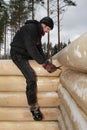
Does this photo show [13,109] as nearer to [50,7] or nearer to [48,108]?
[48,108]

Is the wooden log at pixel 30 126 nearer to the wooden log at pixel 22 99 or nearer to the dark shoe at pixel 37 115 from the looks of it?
the dark shoe at pixel 37 115

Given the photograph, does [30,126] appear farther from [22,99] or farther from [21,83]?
[21,83]

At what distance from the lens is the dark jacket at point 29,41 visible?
4.70m

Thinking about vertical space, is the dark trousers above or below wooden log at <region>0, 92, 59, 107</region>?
above

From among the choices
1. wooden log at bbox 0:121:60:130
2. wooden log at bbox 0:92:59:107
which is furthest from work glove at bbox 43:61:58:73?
wooden log at bbox 0:121:60:130

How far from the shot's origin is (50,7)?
29578mm

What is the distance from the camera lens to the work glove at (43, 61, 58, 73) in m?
4.73

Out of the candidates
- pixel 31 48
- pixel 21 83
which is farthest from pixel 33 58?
pixel 21 83

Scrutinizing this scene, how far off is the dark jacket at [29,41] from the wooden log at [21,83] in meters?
0.30

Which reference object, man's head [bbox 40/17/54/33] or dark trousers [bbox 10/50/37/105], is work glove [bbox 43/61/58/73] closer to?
dark trousers [bbox 10/50/37/105]

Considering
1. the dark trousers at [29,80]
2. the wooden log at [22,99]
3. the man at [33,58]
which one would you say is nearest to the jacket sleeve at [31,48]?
the man at [33,58]

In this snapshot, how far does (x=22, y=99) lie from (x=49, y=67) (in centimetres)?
57

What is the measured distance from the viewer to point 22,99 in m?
4.95

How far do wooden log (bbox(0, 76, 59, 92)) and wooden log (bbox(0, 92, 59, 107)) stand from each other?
0.21ft
